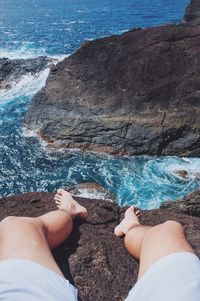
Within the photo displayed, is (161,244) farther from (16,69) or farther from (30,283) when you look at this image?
(16,69)

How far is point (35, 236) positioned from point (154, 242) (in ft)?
3.74

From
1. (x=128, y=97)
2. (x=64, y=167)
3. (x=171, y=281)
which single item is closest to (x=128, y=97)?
(x=128, y=97)

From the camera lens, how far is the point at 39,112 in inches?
687

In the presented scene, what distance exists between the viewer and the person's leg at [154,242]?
12.6 ft

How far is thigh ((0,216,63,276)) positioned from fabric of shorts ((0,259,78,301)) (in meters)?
0.13

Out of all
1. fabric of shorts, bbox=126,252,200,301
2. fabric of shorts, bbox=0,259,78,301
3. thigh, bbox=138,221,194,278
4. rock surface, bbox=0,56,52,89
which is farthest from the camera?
rock surface, bbox=0,56,52,89

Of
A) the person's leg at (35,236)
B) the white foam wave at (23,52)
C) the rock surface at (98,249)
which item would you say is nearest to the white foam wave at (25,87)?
the white foam wave at (23,52)

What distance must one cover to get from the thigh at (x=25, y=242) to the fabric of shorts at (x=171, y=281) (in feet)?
2.59

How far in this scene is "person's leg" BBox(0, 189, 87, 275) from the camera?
3.87m

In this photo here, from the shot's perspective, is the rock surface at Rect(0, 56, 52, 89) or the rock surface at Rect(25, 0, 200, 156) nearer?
the rock surface at Rect(25, 0, 200, 156)

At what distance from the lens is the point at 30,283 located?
133 inches

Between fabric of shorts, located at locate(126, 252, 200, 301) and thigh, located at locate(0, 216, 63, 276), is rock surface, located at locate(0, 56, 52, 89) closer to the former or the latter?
thigh, located at locate(0, 216, 63, 276)

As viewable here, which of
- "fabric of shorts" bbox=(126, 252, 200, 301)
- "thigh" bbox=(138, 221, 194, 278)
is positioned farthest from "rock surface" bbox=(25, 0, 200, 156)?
"fabric of shorts" bbox=(126, 252, 200, 301)

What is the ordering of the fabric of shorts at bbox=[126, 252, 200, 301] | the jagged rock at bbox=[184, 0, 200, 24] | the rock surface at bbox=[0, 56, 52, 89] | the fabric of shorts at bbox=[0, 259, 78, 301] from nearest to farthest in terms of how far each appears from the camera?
1. the fabric of shorts at bbox=[126, 252, 200, 301]
2. the fabric of shorts at bbox=[0, 259, 78, 301]
3. the rock surface at bbox=[0, 56, 52, 89]
4. the jagged rock at bbox=[184, 0, 200, 24]
